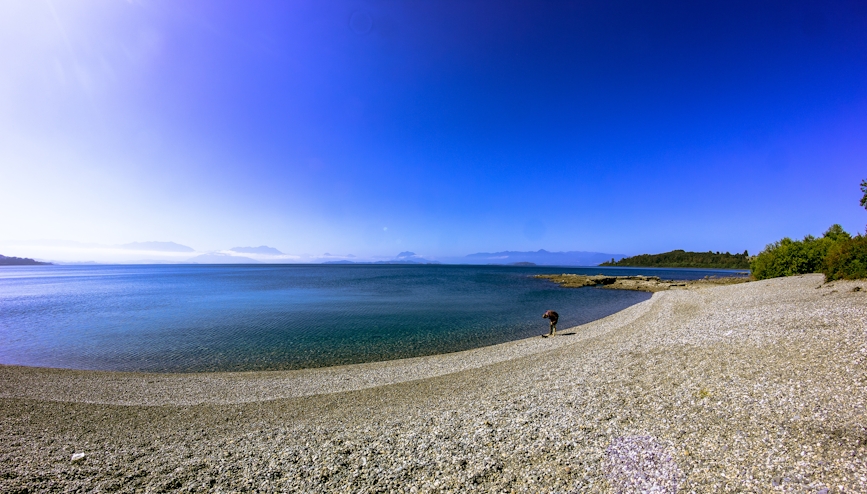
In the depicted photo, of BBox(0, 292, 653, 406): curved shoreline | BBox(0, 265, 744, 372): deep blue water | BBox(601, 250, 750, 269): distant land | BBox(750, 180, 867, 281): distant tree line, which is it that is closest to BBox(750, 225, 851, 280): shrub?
BBox(750, 180, 867, 281): distant tree line

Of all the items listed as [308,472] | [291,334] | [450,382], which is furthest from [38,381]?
[450,382]

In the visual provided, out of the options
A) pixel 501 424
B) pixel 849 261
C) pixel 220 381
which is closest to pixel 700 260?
pixel 849 261

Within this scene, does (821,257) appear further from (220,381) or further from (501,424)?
(220,381)

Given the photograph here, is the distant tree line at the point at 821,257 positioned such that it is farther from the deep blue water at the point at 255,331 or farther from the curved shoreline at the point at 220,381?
the curved shoreline at the point at 220,381

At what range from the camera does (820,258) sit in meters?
29.1

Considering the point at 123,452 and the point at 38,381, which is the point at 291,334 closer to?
the point at 38,381

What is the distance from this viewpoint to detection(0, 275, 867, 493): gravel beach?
529cm

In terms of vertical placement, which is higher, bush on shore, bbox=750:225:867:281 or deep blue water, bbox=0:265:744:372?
bush on shore, bbox=750:225:867:281

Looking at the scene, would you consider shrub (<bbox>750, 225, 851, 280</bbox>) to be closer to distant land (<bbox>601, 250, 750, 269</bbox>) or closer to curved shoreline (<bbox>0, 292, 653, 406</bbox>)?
curved shoreline (<bbox>0, 292, 653, 406</bbox>)

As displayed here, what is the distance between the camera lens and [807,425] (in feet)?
18.5

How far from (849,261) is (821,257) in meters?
16.4

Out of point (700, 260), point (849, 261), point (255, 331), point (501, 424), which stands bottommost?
point (255, 331)

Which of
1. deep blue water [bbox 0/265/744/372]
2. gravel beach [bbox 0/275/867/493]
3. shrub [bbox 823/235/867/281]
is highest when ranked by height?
shrub [bbox 823/235/867/281]

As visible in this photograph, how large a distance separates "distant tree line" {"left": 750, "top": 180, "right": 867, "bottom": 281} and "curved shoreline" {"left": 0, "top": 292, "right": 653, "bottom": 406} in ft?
55.9
